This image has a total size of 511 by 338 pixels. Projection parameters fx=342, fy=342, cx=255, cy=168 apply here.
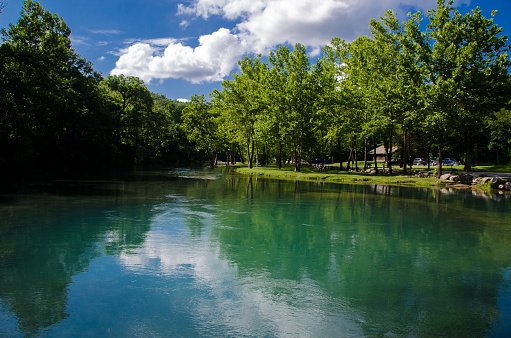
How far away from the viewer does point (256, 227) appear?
12.5 metres

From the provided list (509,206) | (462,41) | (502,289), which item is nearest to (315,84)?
(462,41)

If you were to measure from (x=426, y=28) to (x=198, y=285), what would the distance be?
35025mm

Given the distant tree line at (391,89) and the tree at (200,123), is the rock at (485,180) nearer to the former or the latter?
the distant tree line at (391,89)

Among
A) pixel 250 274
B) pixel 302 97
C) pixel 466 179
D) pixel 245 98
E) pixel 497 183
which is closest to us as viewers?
pixel 250 274

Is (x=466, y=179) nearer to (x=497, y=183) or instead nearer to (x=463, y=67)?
(x=497, y=183)

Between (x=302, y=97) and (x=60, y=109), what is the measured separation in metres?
27.9

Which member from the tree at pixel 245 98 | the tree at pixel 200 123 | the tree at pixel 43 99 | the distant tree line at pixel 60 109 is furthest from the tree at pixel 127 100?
the tree at pixel 245 98

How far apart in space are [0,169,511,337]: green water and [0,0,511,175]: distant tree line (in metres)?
19.8

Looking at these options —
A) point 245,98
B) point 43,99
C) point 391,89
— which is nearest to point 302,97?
point 391,89

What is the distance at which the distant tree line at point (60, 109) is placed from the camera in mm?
30109

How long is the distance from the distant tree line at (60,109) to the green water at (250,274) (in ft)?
64.4

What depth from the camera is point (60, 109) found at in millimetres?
38375

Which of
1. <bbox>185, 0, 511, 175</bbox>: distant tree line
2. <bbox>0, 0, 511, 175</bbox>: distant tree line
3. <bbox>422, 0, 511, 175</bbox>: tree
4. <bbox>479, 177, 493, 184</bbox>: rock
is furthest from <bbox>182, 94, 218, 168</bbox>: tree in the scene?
<bbox>479, 177, 493, 184</bbox>: rock

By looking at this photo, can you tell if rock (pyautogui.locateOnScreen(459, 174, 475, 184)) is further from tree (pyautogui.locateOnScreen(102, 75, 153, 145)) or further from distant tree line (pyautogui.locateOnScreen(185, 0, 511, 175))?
tree (pyautogui.locateOnScreen(102, 75, 153, 145))
